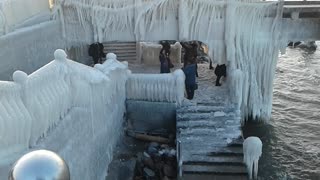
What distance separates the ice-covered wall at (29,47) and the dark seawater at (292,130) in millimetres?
A: 7514

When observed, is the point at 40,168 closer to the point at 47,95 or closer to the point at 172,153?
the point at 47,95

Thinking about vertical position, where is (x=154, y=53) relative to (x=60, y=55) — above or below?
below

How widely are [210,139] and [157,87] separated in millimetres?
2454

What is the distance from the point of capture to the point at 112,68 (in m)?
9.90

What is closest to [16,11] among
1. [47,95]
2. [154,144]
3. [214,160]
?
[47,95]

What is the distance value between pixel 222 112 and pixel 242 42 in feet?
8.67

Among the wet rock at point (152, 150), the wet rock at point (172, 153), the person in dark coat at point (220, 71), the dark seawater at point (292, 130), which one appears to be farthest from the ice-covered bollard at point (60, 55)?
the person in dark coat at point (220, 71)

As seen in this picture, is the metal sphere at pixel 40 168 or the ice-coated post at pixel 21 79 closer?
the metal sphere at pixel 40 168

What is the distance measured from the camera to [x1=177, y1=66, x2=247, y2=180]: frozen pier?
9.64 meters

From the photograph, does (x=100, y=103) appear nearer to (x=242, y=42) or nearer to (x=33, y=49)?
(x=33, y=49)

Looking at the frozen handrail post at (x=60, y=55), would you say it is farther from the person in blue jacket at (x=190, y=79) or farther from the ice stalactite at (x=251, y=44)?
the ice stalactite at (x=251, y=44)

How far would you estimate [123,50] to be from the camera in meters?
16.8

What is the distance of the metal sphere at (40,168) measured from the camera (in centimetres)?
250

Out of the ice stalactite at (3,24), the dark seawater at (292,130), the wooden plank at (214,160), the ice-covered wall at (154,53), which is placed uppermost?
the ice stalactite at (3,24)
